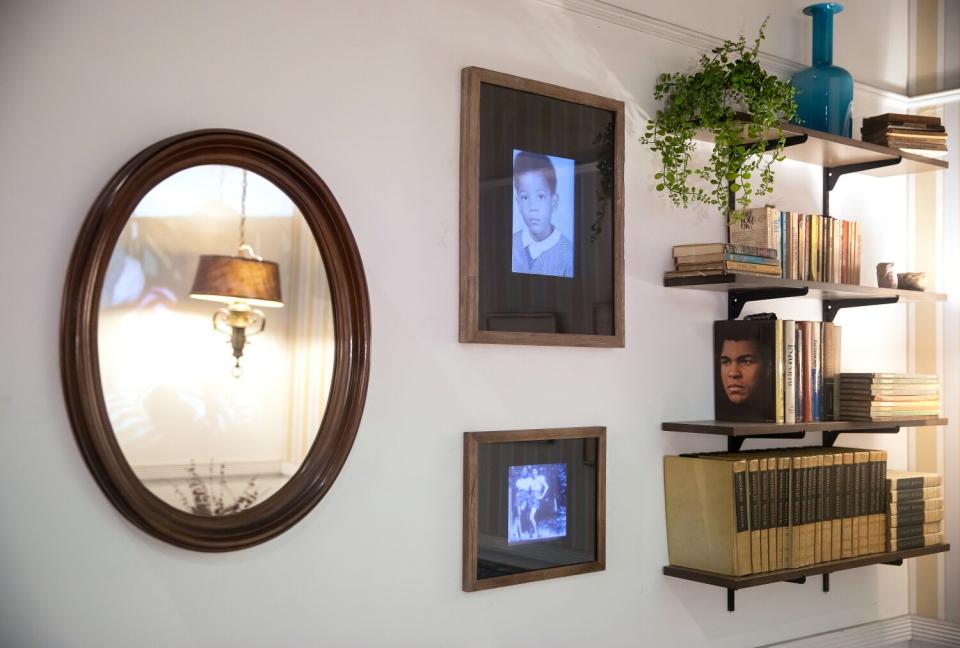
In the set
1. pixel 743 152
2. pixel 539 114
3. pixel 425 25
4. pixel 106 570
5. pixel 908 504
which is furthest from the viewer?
pixel 908 504

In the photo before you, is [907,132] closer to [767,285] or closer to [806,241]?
[806,241]

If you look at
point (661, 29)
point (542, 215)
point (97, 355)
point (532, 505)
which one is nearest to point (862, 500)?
point (532, 505)

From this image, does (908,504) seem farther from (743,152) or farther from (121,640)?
(121,640)

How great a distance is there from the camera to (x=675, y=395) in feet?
10.4

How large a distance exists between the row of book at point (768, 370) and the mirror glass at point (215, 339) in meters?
1.48

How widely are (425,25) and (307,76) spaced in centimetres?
40

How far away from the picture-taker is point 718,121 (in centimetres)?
300

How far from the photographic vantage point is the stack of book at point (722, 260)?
2.98 m

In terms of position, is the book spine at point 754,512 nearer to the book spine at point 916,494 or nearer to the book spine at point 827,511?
the book spine at point 827,511

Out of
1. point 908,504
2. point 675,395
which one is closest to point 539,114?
point 675,395

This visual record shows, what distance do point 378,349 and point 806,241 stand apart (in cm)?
167

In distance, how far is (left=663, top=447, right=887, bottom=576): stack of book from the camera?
9.72 feet

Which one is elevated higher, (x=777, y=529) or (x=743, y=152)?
(x=743, y=152)

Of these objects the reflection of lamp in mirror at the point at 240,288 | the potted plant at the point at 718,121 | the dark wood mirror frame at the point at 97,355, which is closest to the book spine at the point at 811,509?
the potted plant at the point at 718,121
